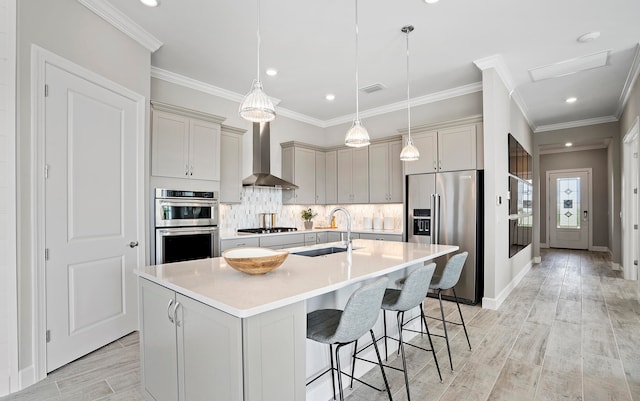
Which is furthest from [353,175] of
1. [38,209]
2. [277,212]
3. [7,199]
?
[7,199]

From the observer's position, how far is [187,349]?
1.63m

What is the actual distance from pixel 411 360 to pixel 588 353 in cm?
157

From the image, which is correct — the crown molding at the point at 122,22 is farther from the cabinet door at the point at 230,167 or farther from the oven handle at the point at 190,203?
the oven handle at the point at 190,203

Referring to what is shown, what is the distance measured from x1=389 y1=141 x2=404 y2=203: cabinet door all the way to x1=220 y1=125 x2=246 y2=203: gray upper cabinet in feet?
7.73

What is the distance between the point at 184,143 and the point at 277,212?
2182mm

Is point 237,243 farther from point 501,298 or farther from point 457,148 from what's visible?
point 501,298

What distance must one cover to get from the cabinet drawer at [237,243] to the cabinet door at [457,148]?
275cm

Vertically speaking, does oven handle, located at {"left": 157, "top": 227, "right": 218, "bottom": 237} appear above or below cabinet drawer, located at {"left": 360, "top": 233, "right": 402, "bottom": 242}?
above

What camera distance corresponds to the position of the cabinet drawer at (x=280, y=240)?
15.5ft

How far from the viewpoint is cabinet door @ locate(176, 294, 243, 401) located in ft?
4.47

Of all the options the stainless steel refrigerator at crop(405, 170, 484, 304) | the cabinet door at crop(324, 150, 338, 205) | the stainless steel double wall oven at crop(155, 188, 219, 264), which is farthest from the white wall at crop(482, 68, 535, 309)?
the stainless steel double wall oven at crop(155, 188, 219, 264)

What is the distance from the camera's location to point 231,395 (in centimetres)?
138

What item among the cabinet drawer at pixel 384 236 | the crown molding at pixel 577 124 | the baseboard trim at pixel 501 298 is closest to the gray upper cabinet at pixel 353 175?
the cabinet drawer at pixel 384 236

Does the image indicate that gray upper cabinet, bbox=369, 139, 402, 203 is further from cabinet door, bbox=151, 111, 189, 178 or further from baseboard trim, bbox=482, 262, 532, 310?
cabinet door, bbox=151, 111, 189, 178
